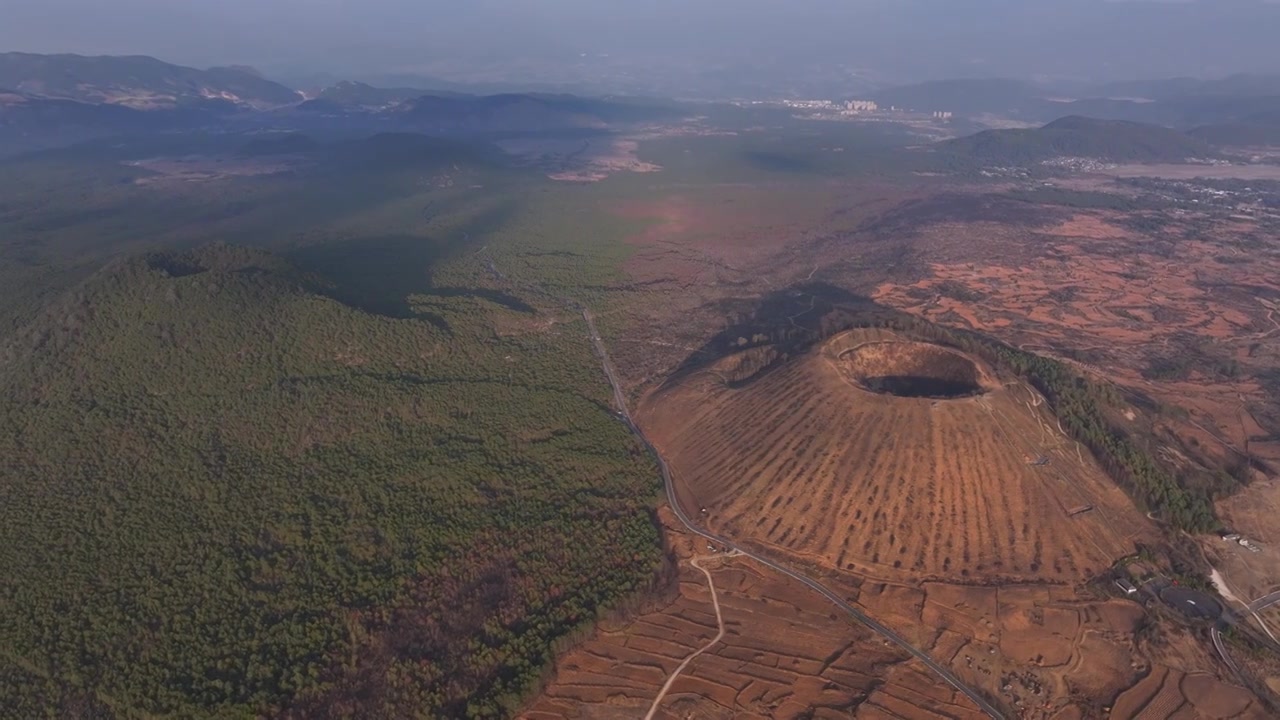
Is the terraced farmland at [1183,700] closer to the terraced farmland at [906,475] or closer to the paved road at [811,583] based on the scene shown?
the paved road at [811,583]

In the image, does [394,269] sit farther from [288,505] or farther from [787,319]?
[288,505]

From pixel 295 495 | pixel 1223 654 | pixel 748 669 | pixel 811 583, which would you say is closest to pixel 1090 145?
pixel 1223 654

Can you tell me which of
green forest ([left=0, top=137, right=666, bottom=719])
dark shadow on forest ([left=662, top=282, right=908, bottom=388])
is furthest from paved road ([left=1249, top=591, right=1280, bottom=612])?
dark shadow on forest ([left=662, top=282, right=908, bottom=388])

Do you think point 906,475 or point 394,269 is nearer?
point 906,475

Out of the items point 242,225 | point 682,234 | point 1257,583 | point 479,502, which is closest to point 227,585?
point 479,502

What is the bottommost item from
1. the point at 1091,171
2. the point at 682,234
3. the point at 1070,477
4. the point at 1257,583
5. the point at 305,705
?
the point at 305,705

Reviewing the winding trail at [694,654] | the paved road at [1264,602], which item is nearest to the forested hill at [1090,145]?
the paved road at [1264,602]

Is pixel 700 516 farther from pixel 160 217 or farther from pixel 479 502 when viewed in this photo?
pixel 160 217
